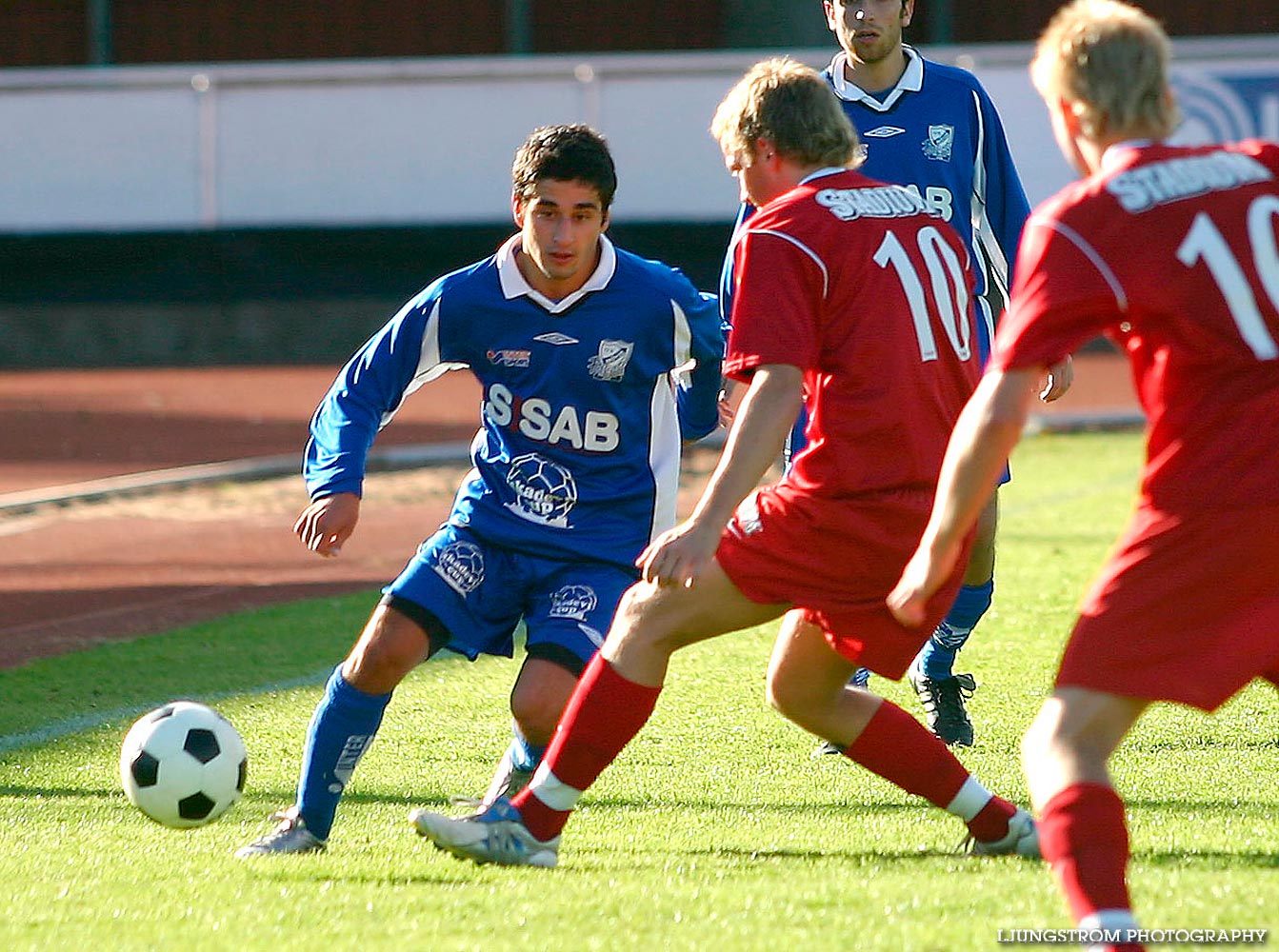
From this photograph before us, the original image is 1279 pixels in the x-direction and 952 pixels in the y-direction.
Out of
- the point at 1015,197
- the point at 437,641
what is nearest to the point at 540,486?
the point at 437,641

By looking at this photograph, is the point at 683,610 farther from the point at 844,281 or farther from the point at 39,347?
the point at 39,347

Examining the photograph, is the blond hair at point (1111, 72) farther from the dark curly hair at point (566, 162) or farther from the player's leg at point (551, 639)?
the player's leg at point (551, 639)

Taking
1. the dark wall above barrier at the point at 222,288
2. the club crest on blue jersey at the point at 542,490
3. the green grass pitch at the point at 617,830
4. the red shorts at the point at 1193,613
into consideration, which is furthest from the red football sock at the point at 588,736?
the dark wall above barrier at the point at 222,288

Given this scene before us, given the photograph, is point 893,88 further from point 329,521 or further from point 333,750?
point 333,750

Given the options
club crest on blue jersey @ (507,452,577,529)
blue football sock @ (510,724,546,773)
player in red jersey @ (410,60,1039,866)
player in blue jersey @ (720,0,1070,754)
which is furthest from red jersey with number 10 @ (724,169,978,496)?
player in blue jersey @ (720,0,1070,754)

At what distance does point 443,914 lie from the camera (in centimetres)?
387

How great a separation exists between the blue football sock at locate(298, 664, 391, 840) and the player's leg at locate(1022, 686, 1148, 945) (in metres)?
1.88

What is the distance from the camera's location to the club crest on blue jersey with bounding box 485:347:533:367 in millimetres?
4852

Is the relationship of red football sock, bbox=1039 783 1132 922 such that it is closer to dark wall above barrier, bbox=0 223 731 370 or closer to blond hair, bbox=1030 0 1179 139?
blond hair, bbox=1030 0 1179 139

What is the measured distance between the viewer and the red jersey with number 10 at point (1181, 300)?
122 inches

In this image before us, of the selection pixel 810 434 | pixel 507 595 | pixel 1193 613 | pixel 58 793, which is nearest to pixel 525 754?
pixel 507 595

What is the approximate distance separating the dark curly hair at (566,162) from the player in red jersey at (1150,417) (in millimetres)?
1731

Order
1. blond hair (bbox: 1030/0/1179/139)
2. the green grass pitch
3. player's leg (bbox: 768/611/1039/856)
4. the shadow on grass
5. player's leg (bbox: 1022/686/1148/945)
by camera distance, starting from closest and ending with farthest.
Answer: player's leg (bbox: 1022/686/1148/945) → blond hair (bbox: 1030/0/1179/139) → the green grass pitch → player's leg (bbox: 768/611/1039/856) → the shadow on grass

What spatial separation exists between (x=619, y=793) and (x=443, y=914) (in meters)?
1.40
